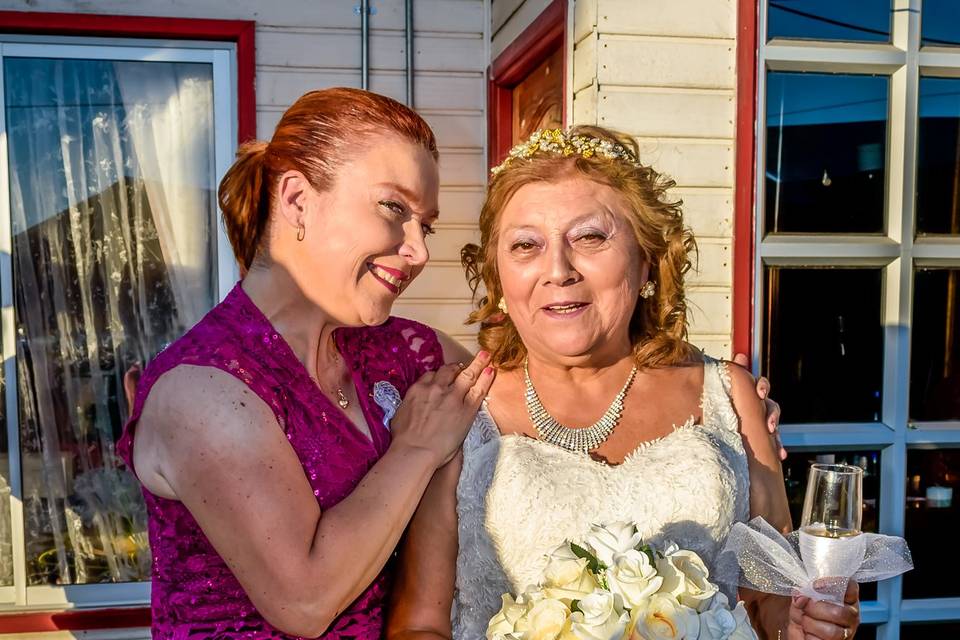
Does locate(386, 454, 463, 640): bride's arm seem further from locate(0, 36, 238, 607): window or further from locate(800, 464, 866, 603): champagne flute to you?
locate(0, 36, 238, 607): window

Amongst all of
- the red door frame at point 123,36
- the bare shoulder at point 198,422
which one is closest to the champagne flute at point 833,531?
the bare shoulder at point 198,422

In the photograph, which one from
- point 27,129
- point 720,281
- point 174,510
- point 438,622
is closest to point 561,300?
point 438,622

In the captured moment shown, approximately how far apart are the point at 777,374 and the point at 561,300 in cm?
137

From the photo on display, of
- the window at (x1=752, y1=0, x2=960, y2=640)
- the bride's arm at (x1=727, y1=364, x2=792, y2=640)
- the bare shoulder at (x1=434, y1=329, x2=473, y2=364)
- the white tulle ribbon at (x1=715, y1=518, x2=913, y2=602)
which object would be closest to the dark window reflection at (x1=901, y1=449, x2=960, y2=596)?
the window at (x1=752, y1=0, x2=960, y2=640)

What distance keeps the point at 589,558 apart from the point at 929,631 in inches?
88.6

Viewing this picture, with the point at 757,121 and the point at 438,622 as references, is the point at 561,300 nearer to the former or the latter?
the point at 438,622

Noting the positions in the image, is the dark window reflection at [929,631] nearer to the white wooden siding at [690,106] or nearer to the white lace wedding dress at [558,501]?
the white wooden siding at [690,106]

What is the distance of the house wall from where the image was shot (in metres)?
3.95

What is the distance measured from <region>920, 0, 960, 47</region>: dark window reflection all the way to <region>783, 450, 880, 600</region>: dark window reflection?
56.0 inches

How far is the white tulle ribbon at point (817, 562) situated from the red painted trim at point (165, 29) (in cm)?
306

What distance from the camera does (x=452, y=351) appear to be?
7.67ft

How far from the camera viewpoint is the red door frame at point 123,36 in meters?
3.75

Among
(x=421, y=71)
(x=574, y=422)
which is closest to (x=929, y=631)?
(x=574, y=422)

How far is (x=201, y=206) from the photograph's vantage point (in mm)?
4035
